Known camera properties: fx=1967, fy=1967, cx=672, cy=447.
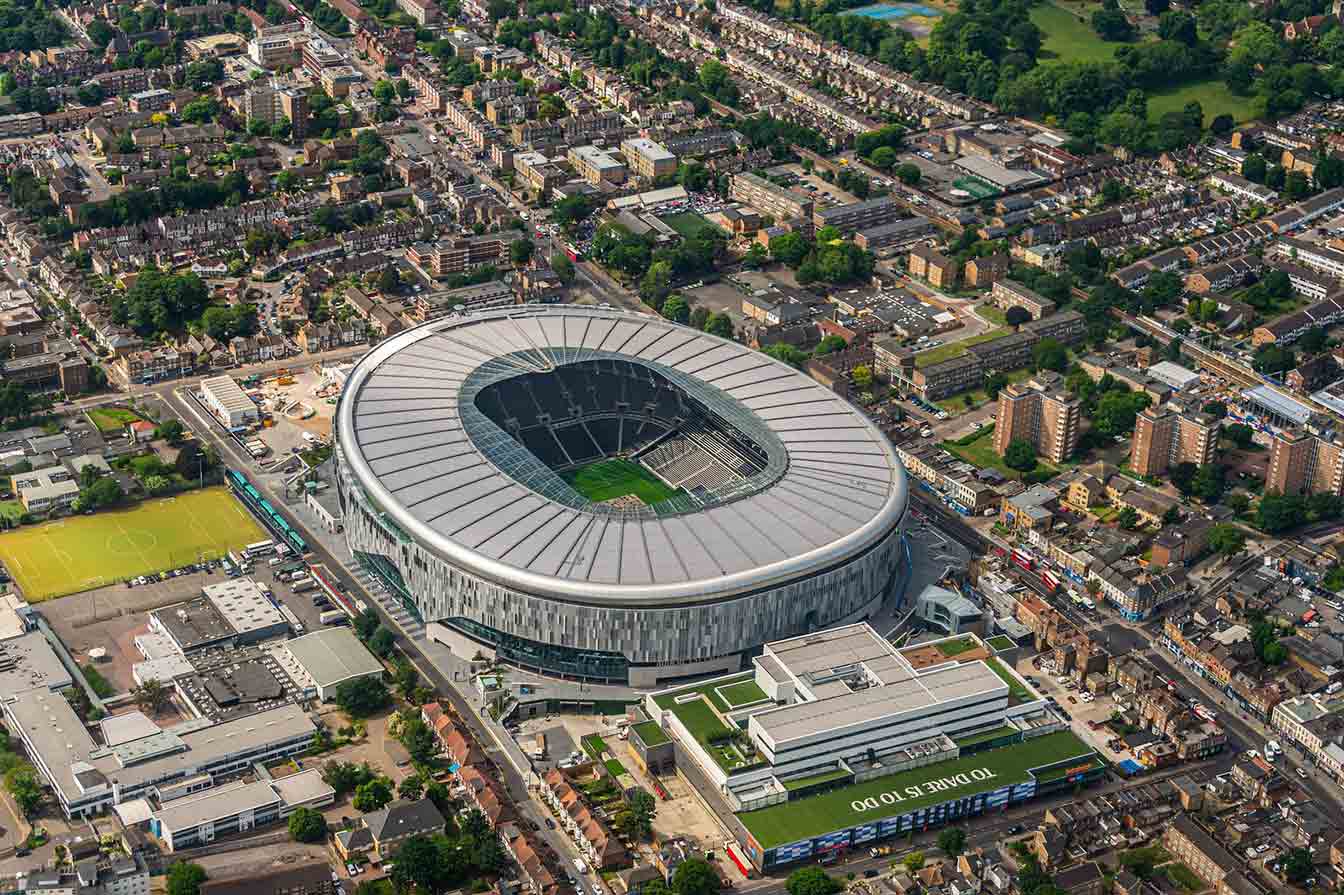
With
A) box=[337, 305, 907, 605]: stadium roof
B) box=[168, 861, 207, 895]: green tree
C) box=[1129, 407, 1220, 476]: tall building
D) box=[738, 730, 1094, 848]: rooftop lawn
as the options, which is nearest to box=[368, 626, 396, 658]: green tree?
box=[337, 305, 907, 605]: stadium roof

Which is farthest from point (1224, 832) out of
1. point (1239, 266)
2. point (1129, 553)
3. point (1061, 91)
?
point (1061, 91)

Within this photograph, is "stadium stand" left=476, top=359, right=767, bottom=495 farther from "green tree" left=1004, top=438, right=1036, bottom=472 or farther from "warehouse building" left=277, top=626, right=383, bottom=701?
"green tree" left=1004, top=438, right=1036, bottom=472

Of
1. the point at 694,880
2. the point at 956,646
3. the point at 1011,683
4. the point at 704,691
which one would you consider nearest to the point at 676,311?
the point at 956,646

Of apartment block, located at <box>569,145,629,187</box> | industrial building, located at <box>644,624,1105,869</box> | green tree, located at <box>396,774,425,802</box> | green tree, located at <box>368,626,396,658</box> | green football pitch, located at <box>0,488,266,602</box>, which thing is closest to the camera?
industrial building, located at <box>644,624,1105,869</box>

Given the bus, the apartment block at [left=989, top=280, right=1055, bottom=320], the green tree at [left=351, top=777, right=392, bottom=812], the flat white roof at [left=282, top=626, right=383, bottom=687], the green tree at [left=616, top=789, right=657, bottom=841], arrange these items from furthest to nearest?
the apartment block at [left=989, top=280, right=1055, bottom=320], the bus, the flat white roof at [left=282, top=626, right=383, bottom=687], the green tree at [left=351, top=777, right=392, bottom=812], the green tree at [left=616, top=789, right=657, bottom=841]

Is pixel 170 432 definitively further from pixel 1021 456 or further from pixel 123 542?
pixel 1021 456

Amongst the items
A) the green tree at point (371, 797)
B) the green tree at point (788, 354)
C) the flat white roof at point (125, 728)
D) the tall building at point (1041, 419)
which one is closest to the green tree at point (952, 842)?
the green tree at point (371, 797)
